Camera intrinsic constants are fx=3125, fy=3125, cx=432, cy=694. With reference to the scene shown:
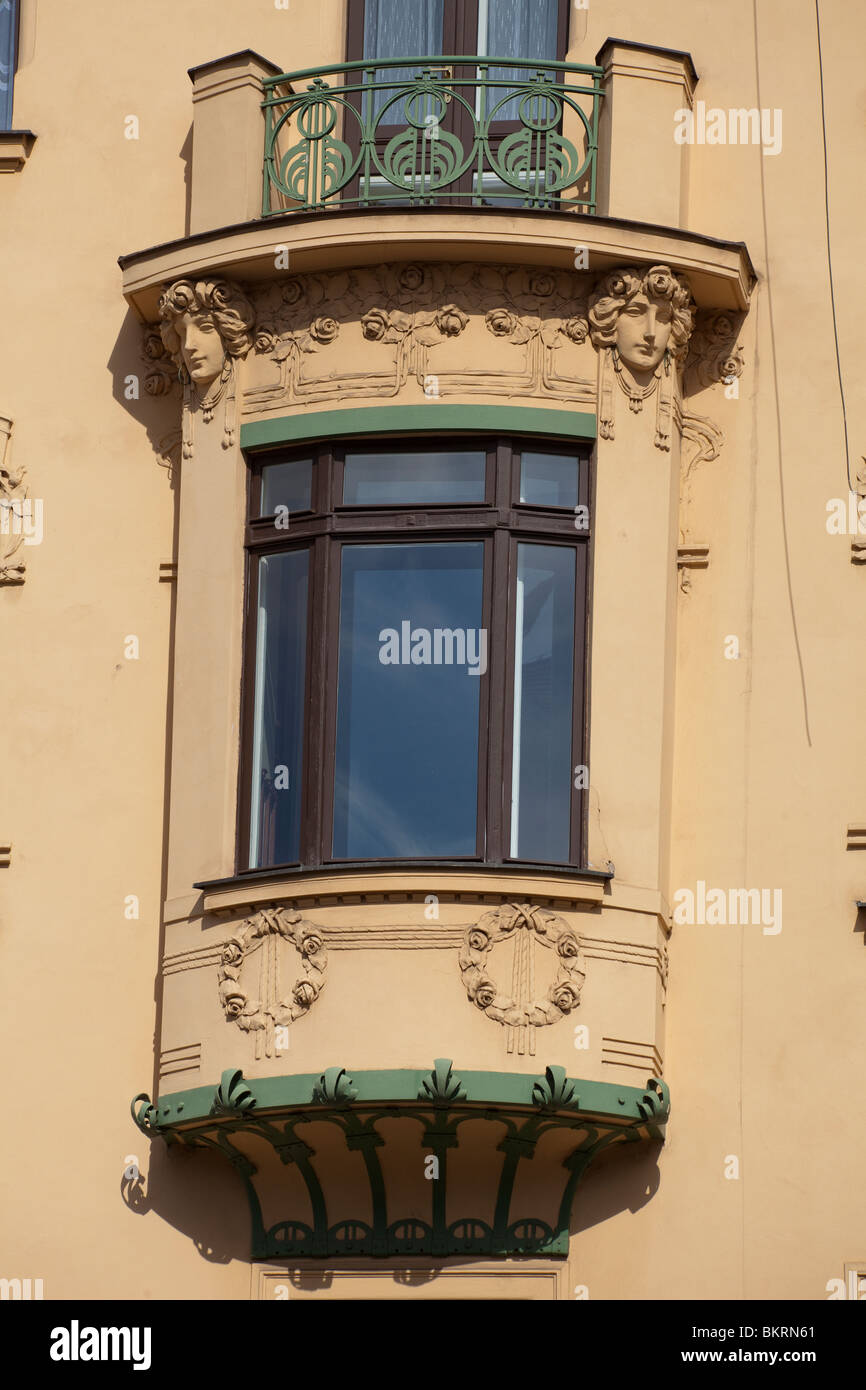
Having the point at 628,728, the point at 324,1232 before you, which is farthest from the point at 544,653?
the point at 324,1232

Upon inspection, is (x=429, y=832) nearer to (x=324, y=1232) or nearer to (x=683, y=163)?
(x=324, y=1232)

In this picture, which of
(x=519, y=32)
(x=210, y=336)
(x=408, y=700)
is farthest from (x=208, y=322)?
(x=519, y=32)

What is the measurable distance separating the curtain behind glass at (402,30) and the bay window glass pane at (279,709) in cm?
349

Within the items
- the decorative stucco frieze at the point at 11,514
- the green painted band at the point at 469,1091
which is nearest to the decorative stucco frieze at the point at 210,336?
the decorative stucco frieze at the point at 11,514

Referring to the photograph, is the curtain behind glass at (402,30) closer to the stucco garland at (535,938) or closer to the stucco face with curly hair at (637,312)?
the stucco face with curly hair at (637,312)

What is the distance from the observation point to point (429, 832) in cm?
1794

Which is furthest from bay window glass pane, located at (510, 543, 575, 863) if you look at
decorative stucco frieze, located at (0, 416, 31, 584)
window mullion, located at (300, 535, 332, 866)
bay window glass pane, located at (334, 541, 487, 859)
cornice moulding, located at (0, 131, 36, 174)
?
cornice moulding, located at (0, 131, 36, 174)

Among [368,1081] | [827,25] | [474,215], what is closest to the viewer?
[368,1081]

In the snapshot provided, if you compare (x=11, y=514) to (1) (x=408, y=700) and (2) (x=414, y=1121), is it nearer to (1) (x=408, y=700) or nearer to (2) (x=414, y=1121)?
(1) (x=408, y=700)

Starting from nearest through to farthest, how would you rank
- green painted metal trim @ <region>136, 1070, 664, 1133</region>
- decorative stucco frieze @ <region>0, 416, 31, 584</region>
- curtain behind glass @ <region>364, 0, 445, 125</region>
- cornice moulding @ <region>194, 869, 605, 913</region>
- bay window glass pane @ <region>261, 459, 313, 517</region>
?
green painted metal trim @ <region>136, 1070, 664, 1133</region> → cornice moulding @ <region>194, 869, 605, 913</region> → bay window glass pane @ <region>261, 459, 313, 517</region> → decorative stucco frieze @ <region>0, 416, 31, 584</region> → curtain behind glass @ <region>364, 0, 445, 125</region>

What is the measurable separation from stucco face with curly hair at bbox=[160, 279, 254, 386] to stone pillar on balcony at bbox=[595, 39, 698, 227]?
230cm

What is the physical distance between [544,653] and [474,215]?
Answer: 103 inches

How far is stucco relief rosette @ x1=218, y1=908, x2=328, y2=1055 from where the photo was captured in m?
17.6

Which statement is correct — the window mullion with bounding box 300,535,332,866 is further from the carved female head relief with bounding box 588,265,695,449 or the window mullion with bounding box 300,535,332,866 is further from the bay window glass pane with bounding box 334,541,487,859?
A: the carved female head relief with bounding box 588,265,695,449
